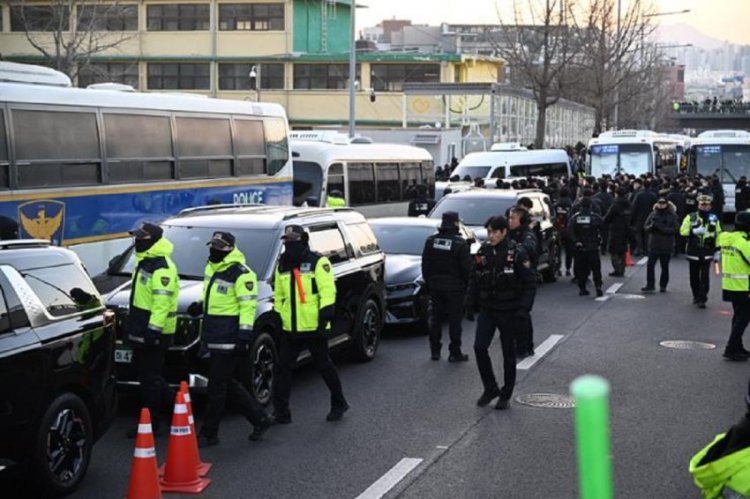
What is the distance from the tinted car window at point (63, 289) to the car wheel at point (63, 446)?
2.03 feet

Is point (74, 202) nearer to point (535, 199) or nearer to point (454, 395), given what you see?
point (454, 395)

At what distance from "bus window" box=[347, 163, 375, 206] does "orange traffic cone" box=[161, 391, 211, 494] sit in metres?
17.7

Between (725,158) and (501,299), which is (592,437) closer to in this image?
(501,299)

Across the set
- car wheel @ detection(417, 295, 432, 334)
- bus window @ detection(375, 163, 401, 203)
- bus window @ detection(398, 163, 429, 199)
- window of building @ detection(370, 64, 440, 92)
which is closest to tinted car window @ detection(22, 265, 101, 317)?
car wheel @ detection(417, 295, 432, 334)

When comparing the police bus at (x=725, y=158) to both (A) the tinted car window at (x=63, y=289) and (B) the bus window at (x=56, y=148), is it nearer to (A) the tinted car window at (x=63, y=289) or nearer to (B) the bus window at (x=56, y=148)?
(B) the bus window at (x=56, y=148)

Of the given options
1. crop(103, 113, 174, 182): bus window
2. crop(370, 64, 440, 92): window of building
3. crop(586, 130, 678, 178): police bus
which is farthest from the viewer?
crop(370, 64, 440, 92): window of building

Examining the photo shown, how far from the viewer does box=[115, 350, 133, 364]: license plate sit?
942cm

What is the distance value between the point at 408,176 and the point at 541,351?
50.2 ft

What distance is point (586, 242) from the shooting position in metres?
18.8

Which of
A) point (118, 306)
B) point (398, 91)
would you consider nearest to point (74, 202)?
point (118, 306)

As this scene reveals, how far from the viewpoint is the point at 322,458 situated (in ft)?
27.2

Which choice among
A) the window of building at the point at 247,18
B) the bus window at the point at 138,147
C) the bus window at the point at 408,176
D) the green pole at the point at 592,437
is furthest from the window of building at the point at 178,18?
the green pole at the point at 592,437

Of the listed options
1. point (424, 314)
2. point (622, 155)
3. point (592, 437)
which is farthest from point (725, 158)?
point (592, 437)

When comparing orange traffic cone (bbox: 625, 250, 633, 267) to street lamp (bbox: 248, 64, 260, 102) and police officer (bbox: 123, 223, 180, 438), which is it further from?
street lamp (bbox: 248, 64, 260, 102)
